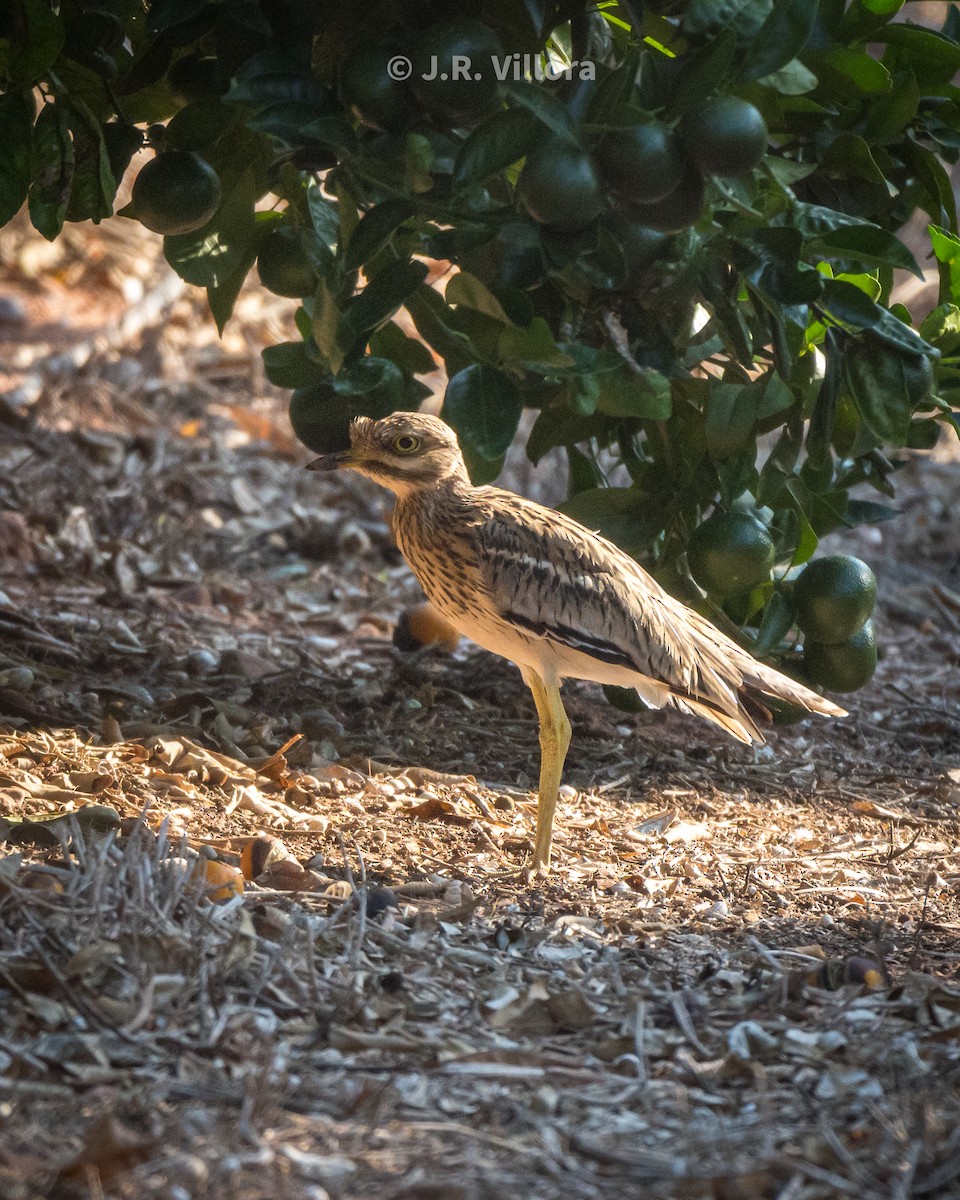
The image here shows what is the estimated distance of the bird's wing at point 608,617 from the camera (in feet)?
11.4

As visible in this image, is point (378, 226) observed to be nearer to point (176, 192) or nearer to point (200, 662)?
point (176, 192)

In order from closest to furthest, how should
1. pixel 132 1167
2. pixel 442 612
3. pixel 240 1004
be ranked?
pixel 132 1167 < pixel 240 1004 < pixel 442 612

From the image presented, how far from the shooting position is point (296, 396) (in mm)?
3580

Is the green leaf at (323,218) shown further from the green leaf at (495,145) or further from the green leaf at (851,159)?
the green leaf at (851,159)

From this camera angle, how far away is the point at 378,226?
258 centimetres

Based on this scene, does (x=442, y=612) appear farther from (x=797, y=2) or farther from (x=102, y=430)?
(x=102, y=430)

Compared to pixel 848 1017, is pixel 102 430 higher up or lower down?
lower down

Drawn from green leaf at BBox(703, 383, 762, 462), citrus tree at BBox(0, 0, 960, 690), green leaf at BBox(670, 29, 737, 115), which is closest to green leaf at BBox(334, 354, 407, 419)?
citrus tree at BBox(0, 0, 960, 690)

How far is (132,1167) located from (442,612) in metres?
2.10

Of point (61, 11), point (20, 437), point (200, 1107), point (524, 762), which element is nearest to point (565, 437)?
point (524, 762)

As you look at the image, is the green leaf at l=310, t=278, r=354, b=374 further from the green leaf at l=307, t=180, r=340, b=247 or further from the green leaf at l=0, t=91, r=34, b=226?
the green leaf at l=0, t=91, r=34, b=226

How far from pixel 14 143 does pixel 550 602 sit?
1643 millimetres

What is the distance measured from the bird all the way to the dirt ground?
38cm

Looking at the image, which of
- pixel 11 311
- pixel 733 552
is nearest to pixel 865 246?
pixel 733 552
